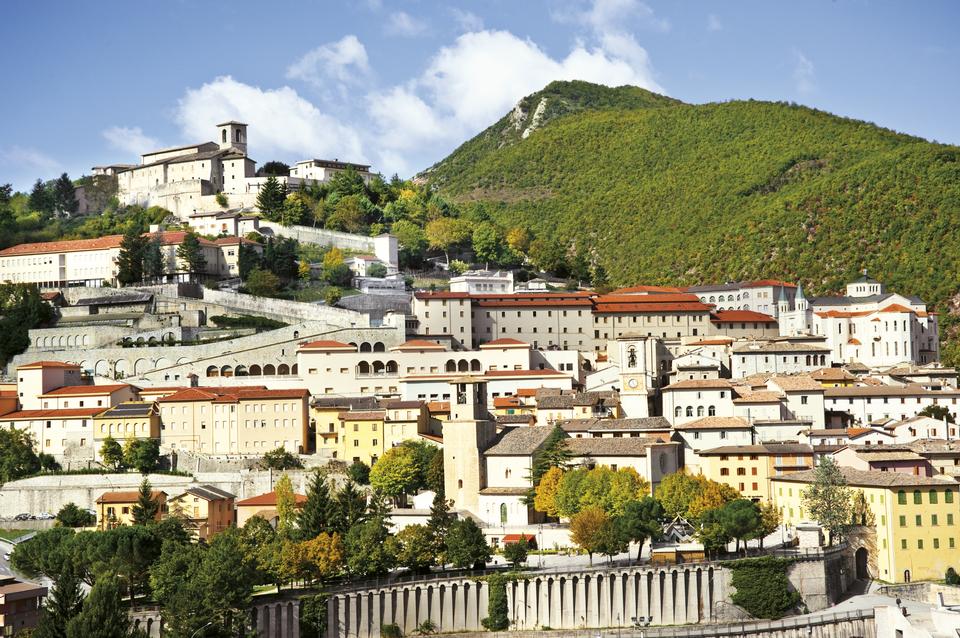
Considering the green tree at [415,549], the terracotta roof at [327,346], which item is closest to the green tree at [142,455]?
the terracotta roof at [327,346]

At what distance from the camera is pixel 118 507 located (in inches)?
2670

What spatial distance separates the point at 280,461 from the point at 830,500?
2798 cm

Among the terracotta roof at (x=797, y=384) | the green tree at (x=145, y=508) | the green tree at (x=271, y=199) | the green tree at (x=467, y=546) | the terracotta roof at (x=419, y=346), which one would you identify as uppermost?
the green tree at (x=271, y=199)

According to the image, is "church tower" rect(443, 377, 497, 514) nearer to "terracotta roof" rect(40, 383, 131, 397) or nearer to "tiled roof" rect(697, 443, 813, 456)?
"tiled roof" rect(697, 443, 813, 456)

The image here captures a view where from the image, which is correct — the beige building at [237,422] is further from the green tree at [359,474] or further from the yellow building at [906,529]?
the yellow building at [906,529]

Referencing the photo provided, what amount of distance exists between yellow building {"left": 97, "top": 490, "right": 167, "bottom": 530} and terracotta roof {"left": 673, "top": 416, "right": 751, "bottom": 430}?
25.3 meters

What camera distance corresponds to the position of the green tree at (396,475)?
65.2m

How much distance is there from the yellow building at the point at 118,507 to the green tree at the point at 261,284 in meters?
27.1

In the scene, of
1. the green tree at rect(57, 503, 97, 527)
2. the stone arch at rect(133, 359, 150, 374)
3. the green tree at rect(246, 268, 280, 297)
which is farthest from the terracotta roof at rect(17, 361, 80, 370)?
the green tree at rect(246, 268, 280, 297)

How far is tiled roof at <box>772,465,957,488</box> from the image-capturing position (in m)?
57.3

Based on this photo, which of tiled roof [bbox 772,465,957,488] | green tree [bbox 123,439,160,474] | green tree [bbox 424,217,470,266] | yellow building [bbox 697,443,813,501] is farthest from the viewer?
green tree [bbox 424,217,470,266]

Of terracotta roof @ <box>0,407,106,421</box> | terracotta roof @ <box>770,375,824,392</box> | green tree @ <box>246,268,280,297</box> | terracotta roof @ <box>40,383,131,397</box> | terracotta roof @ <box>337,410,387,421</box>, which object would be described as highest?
green tree @ <box>246,268,280,297</box>

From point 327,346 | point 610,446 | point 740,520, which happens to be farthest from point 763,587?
point 327,346

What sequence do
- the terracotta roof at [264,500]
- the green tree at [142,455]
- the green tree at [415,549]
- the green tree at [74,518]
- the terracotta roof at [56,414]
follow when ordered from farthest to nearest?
the terracotta roof at [56,414], the green tree at [142,455], the green tree at [74,518], the terracotta roof at [264,500], the green tree at [415,549]
